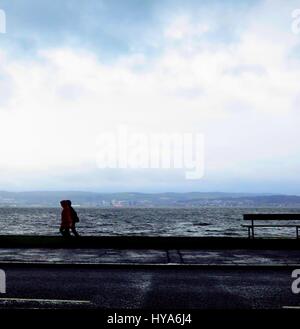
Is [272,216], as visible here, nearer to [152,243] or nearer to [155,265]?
[152,243]

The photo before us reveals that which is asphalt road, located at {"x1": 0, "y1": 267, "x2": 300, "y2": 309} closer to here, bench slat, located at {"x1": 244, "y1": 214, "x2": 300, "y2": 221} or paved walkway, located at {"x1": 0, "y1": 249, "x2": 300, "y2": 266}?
paved walkway, located at {"x1": 0, "y1": 249, "x2": 300, "y2": 266}

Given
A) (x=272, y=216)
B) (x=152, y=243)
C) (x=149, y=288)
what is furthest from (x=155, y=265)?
(x=272, y=216)

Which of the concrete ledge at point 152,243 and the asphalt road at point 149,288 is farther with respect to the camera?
the concrete ledge at point 152,243

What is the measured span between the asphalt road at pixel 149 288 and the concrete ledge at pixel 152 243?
157 inches

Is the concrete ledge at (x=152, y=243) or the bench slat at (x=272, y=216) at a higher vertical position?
the bench slat at (x=272, y=216)

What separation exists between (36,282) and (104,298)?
6.94ft

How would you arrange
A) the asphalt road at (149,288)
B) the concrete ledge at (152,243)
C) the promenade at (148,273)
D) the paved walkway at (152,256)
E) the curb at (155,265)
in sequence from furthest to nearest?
the concrete ledge at (152,243) → the paved walkway at (152,256) → the curb at (155,265) → the promenade at (148,273) → the asphalt road at (149,288)

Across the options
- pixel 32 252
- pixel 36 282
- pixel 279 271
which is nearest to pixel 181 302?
pixel 36 282

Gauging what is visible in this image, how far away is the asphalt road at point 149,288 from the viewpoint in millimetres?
6891

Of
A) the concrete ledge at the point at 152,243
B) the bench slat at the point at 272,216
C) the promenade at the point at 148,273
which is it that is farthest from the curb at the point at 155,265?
the bench slat at the point at 272,216

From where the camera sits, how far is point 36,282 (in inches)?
343

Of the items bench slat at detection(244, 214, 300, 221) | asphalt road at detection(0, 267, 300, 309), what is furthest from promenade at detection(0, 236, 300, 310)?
bench slat at detection(244, 214, 300, 221)

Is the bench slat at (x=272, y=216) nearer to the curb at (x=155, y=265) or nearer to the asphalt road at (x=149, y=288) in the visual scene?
the curb at (x=155, y=265)
